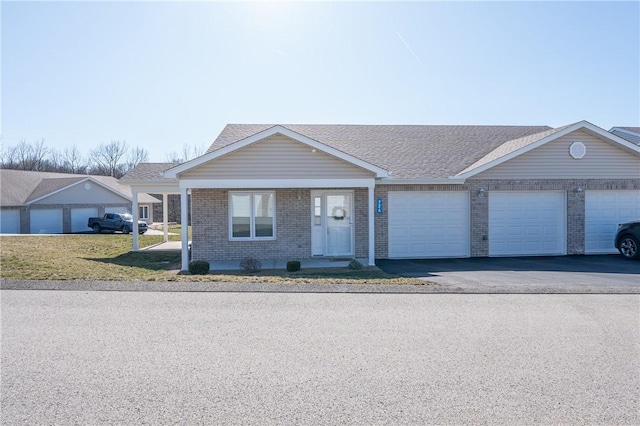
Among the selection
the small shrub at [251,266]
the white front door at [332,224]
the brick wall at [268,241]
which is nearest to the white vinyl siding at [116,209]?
the brick wall at [268,241]

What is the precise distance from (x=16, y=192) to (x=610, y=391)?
40733 millimetres

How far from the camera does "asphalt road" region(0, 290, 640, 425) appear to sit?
4.05 m

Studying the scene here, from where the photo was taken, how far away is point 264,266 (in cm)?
1398

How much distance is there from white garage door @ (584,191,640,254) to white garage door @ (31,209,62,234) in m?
35.6

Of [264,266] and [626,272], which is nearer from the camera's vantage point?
[626,272]

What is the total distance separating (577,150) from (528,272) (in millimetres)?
6397

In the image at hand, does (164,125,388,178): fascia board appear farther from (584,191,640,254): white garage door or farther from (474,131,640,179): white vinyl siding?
(584,191,640,254): white garage door

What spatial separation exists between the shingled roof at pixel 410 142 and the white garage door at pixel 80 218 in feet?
77.0

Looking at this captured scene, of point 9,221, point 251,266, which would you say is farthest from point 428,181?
point 9,221

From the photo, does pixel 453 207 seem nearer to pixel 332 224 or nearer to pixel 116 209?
pixel 332 224

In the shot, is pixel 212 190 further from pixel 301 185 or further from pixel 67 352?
pixel 67 352

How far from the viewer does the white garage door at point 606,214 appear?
54.9 ft

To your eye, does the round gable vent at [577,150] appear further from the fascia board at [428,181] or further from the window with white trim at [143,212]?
the window with white trim at [143,212]

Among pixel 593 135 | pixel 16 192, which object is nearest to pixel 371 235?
pixel 593 135
